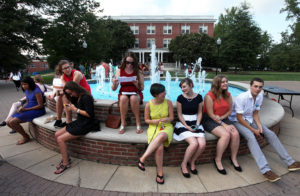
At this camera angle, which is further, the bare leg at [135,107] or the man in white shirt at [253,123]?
the bare leg at [135,107]

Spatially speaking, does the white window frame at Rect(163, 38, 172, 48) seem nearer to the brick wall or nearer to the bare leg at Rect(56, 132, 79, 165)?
the brick wall

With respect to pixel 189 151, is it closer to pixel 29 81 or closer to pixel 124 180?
pixel 124 180

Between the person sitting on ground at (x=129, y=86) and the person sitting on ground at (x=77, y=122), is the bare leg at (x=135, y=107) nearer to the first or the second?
the person sitting on ground at (x=129, y=86)

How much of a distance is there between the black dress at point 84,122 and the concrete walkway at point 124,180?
0.65 metres

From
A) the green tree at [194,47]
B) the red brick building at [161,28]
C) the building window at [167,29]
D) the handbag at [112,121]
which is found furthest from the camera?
the building window at [167,29]

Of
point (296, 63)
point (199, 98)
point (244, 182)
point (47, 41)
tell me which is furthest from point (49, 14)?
point (296, 63)

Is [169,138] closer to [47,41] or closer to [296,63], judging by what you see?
[47,41]

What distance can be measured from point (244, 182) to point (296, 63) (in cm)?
5723

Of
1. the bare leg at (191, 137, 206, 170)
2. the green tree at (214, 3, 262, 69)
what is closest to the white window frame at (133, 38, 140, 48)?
the green tree at (214, 3, 262, 69)

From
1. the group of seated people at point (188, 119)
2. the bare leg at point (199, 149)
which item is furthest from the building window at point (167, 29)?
the bare leg at point (199, 149)

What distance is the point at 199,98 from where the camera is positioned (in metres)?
3.32

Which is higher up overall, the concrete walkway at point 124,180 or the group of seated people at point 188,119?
the group of seated people at point 188,119

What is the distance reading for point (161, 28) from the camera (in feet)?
143

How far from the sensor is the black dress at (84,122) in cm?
317
